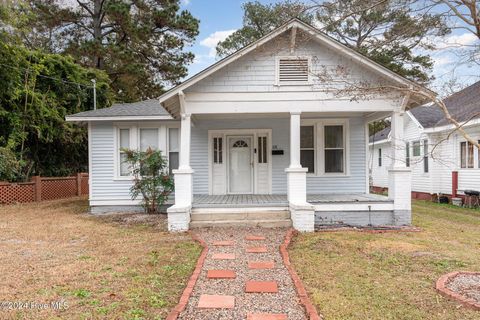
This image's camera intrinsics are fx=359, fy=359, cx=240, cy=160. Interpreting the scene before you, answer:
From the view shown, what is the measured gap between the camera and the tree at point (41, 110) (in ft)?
46.4

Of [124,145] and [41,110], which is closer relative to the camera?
[124,145]

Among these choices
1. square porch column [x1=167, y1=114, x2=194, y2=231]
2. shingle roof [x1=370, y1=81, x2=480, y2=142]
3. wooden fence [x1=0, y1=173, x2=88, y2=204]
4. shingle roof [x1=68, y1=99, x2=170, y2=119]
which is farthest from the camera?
wooden fence [x1=0, y1=173, x2=88, y2=204]

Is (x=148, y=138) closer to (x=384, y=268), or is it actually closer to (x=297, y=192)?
(x=297, y=192)

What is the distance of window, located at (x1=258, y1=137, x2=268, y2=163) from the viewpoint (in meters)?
10.9

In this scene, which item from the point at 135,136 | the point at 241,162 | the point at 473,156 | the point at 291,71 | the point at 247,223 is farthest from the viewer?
the point at 473,156

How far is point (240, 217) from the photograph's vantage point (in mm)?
8367

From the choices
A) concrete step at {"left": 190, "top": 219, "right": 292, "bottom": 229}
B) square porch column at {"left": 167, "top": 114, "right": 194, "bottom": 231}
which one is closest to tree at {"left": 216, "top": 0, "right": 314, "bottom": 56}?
square porch column at {"left": 167, "top": 114, "right": 194, "bottom": 231}

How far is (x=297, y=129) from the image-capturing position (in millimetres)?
8398

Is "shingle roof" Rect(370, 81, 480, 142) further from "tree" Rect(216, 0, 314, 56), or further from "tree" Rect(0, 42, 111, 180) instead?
"tree" Rect(0, 42, 111, 180)

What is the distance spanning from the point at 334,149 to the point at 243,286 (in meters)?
7.12

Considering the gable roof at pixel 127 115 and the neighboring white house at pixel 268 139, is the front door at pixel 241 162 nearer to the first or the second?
the neighboring white house at pixel 268 139

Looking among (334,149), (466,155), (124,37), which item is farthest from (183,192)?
(124,37)

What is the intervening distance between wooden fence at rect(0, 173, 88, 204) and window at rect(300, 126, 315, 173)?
11210 millimetres

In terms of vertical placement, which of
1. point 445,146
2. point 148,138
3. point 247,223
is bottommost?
point 247,223
